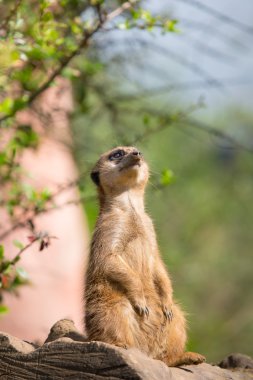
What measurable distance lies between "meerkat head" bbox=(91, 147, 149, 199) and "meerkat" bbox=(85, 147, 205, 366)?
7cm

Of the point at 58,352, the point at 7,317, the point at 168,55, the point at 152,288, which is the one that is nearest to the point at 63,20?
the point at 168,55

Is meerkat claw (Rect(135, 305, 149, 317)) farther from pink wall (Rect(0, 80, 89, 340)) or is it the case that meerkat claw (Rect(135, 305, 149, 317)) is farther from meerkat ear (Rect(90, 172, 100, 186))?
pink wall (Rect(0, 80, 89, 340))

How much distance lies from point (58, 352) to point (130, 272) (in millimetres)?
711

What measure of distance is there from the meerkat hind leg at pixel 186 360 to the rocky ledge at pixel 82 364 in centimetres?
3

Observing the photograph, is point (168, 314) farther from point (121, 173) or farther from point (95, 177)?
point (95, 177)

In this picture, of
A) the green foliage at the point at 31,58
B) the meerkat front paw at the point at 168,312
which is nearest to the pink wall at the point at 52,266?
the green foliage at the point at 31,58

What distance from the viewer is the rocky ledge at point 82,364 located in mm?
3273

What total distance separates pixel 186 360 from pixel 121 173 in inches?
47.6

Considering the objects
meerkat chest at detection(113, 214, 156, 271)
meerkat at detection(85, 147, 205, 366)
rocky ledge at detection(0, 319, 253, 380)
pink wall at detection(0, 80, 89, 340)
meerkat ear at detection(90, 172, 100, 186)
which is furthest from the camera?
pink wall at detection(0, 80, 89, 340)

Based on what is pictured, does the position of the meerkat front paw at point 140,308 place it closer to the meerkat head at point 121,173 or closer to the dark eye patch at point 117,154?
the meerkat head at point 121,173

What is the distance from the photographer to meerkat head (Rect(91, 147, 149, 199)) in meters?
4.73

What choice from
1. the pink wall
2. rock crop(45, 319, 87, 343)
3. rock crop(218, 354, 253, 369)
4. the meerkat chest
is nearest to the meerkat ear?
the meerkat chest

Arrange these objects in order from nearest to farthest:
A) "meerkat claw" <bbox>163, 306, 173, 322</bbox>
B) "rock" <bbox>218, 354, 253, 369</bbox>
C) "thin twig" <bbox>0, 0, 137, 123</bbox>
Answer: "meerkat claw" <bbox>163, 306, 173, 322</bbox>, "rock" <bbox>218, 354, 253, 369</bbox>, "thin twig" <bbox>0, 0, 137, 123</bbox>

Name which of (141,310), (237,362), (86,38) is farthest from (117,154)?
(237,362)
